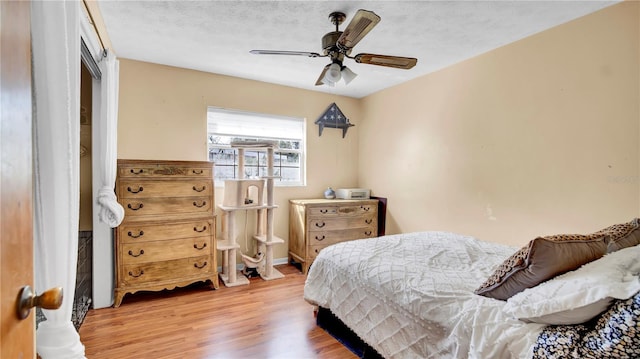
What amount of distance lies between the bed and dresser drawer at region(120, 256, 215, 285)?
1330mm

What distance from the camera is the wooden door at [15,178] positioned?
597mm

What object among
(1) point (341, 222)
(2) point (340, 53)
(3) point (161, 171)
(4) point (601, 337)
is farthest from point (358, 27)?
(1) point (341, 222)

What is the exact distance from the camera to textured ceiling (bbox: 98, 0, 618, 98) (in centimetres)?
218

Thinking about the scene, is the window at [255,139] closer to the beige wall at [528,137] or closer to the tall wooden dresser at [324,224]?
the tall wooden dresser at [324,224]

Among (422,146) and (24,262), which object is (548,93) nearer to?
(422,146)

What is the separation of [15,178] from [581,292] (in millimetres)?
1634

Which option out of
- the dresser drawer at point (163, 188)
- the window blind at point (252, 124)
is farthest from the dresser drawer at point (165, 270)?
the window blind at point (252, 124)

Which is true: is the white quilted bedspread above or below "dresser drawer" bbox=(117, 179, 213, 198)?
below

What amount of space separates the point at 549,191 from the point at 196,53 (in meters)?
3.33

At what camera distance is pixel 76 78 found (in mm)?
1116

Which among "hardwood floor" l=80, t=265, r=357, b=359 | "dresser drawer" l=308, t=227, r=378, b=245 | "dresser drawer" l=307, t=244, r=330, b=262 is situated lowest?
"hardwood floor" l=80, t=265, r=357, b=359

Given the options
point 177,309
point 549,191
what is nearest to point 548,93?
point 549,191

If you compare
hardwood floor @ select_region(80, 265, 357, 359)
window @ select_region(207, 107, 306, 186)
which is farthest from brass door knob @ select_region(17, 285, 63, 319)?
window @ select_region(207, 107, 306, 186)

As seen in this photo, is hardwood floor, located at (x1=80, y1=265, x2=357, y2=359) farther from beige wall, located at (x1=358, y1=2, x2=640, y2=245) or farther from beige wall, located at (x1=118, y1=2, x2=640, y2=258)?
beige wall, located at (x1=358, y1=2, x2=640, y2=245)
